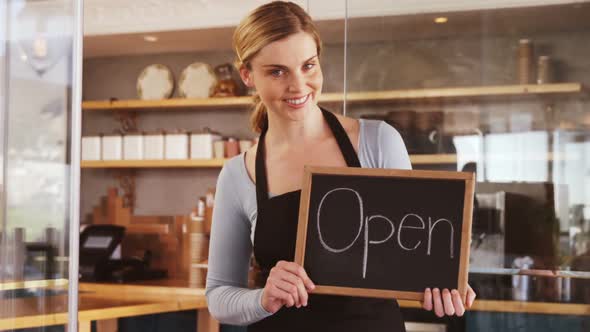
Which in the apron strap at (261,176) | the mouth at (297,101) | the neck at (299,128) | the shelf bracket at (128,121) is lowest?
the apron strap at (261,176)

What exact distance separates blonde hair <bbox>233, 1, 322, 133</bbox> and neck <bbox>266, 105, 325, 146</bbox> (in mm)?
125

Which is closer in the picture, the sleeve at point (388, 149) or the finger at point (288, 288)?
the finger at point (288, 288)

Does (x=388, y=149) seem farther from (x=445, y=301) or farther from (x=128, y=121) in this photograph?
(x=128, y=121)

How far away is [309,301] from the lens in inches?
53.4

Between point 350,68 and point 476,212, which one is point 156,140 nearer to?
point 350,68

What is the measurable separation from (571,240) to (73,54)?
233 cm

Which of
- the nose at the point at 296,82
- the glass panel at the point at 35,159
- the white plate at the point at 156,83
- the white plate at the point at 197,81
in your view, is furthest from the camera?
the white plate at the point at 156,83

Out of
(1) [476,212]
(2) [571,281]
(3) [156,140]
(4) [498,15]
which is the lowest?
(2) [571,281]

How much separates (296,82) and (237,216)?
0.31 m

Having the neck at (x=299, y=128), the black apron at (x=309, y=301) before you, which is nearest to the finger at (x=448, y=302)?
the black apron at (x=309, y=301)

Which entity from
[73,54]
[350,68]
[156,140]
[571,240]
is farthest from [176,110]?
[73,54]

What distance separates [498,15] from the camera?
3.32 meters

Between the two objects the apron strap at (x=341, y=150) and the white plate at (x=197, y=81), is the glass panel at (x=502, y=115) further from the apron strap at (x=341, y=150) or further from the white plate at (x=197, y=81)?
the apron strap at (x=341, y=150)

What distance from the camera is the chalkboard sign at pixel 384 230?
1226 mm
